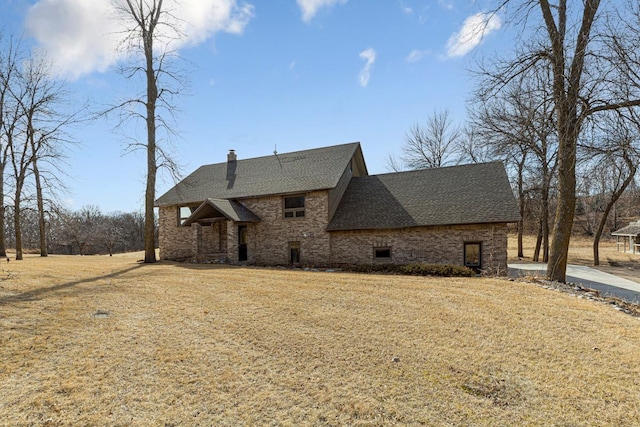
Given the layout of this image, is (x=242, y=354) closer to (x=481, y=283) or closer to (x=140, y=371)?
(x=140, y=371)

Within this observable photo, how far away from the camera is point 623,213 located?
55.2 metres

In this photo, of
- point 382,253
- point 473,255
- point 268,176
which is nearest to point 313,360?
point 382,253

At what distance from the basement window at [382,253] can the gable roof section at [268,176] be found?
12.9ft

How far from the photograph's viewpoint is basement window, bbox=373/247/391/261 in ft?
53.8

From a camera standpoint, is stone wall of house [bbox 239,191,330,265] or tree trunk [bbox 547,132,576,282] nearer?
tree trunk [bbox 547,132,576,282]

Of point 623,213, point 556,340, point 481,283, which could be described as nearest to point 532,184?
point 481,283

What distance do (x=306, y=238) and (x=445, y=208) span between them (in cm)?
715

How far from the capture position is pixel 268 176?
2083cm

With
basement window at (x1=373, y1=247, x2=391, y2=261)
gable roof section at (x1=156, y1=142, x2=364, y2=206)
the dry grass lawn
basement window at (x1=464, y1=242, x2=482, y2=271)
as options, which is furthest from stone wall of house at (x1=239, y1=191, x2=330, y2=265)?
the dry grass lawn

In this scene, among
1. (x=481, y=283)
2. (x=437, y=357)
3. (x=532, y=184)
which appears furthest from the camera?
(x=532, y=184)

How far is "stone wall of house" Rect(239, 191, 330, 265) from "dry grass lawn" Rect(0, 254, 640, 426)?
28.1 ft

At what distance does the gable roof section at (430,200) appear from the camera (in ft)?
49.7

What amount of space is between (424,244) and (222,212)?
10.3m

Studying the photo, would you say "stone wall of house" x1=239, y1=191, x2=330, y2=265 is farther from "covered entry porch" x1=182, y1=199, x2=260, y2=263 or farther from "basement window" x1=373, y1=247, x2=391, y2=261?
"basement window" x1=373, y1=247, x2=391, y2=261
